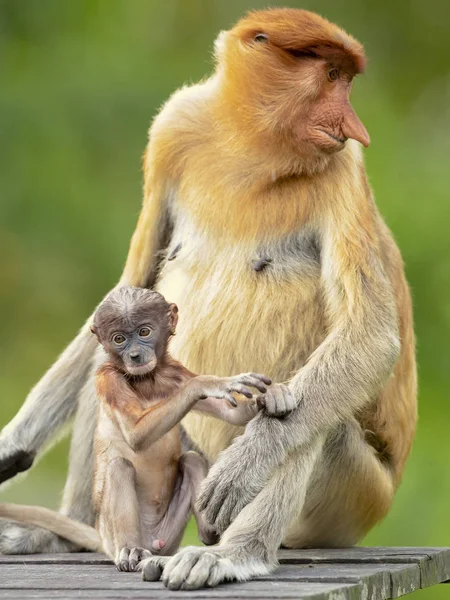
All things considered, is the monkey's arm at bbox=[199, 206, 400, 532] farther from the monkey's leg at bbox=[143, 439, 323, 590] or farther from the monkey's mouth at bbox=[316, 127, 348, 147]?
the monkey's mouth at bbox=[316, 127, 348, 147]

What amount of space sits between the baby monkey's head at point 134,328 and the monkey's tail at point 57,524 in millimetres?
936

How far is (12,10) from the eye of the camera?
11.5m

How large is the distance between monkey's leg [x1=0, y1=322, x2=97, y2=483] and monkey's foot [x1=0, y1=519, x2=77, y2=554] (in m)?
0.26

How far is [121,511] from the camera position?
369 centimetres

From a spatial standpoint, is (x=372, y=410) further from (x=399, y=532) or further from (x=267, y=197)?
(x=399, y=532)

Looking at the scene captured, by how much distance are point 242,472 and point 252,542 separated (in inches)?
11.0

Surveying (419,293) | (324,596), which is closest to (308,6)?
(419,293)

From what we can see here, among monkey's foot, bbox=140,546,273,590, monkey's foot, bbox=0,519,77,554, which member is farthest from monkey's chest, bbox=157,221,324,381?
monkey's foot, bbox=140,546,273,590

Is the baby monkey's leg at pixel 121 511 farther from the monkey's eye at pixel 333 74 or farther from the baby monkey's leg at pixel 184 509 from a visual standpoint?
the monkey's eye at pixel 333 74

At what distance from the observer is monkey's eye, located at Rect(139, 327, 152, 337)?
3.71m

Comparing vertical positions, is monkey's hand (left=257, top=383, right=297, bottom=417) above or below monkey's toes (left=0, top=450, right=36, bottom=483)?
above

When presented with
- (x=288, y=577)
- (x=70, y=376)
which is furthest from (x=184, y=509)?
(x=70, y=376)

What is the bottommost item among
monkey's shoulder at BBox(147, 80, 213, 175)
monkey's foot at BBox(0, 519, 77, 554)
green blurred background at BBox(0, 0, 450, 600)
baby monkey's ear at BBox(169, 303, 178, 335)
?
monkey's foot at BBox(0, 519, 77, 554)

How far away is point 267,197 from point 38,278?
6078mm
